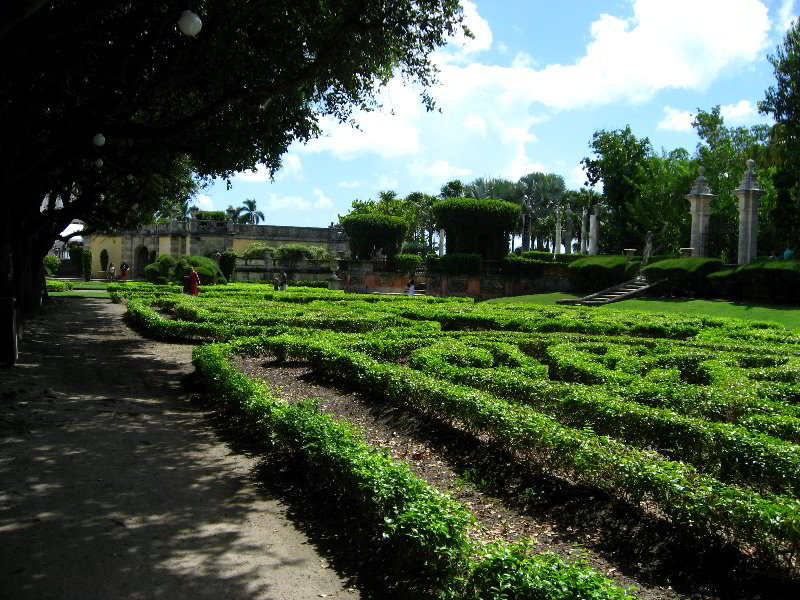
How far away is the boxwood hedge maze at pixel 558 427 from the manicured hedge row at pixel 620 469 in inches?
0.5

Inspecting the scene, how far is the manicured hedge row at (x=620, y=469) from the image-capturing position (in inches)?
162

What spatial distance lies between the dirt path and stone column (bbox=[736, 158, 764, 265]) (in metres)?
22.9

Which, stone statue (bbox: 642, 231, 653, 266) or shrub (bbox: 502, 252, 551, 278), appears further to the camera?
shrub (bbox: 502, 252, 551, 278)

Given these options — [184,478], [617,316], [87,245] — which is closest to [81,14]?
[184,478]

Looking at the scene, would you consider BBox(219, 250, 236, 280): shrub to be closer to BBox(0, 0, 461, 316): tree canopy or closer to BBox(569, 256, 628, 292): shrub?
BBox(569, 256, 628, 292): shrub

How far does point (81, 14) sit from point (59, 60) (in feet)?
8.59

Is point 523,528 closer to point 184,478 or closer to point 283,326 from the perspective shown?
point 184,478

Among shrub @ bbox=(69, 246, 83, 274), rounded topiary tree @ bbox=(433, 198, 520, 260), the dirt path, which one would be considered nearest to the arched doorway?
shrub @ bbox=(69, 246, 83, 274)

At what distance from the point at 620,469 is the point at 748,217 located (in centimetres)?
2494

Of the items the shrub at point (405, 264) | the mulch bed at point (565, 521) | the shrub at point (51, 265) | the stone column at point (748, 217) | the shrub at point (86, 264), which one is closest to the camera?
the mulch bed at point (565, 521)

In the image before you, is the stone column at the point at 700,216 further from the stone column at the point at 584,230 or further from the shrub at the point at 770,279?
the stone column at the point at 584,230

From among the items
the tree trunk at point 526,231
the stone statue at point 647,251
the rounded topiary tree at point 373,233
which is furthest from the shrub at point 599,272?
the tree trunk at point 526,231

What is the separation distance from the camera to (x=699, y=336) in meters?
14.1

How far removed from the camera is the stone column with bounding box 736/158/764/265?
26.6 meters
